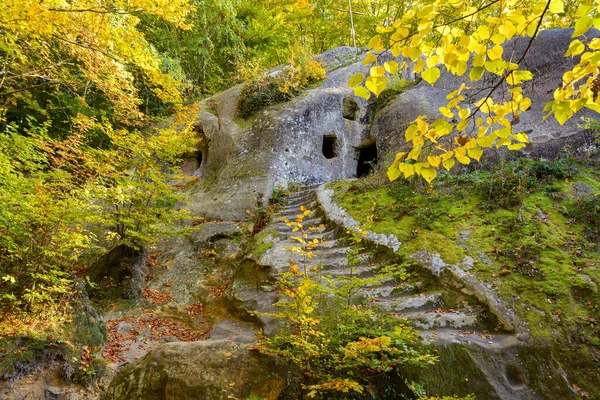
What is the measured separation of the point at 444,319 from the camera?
3.91m

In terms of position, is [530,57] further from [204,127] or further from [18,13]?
[18,13]

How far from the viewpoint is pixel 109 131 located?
6031 mm

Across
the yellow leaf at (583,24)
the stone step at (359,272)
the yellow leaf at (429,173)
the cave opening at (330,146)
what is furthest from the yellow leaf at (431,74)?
the cave opening at (330,146)

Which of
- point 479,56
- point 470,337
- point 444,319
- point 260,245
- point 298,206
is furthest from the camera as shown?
point 298,206

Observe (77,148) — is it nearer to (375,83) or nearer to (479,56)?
(375,83)

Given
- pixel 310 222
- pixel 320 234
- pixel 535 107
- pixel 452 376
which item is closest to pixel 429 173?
pixel 452 376

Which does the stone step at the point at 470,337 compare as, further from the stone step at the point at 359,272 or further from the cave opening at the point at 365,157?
the cave opening at the point at 365,157

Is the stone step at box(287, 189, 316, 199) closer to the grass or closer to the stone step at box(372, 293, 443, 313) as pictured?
the grass

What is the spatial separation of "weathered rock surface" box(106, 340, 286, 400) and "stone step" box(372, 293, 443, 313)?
5.85 feet

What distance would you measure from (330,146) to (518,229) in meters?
7.62

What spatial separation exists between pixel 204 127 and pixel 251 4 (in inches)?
284

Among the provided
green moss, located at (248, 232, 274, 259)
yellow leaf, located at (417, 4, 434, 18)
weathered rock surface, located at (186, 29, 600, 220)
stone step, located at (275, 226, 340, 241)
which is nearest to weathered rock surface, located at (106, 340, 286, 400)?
green moss, located at (248, 232, 274, 259)

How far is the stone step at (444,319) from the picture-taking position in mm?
3836

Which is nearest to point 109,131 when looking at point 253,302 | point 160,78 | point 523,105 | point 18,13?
point 160,78
